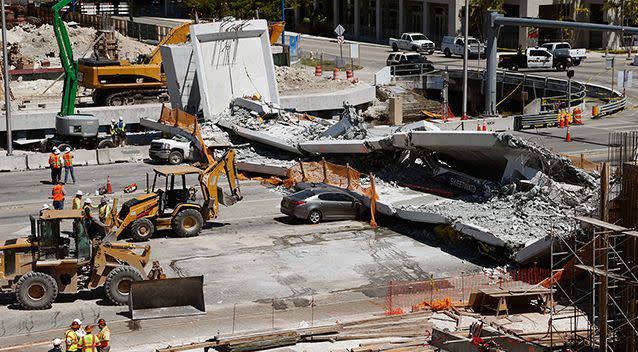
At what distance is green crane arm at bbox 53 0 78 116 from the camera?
4975 cm

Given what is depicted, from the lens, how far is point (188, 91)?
Result: 51.3 meters

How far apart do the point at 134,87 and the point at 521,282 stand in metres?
33.4

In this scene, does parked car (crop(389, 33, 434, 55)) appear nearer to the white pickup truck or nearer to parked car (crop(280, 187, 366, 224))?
the white pickup truck

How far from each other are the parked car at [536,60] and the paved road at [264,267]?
130 ft

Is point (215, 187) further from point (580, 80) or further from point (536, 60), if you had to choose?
point (536, 60)

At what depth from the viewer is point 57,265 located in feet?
86.6

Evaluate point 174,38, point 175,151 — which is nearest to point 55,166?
point 175,151

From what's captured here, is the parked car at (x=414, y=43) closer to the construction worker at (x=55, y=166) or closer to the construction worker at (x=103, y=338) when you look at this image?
the construction worker at (x=55, y=166)

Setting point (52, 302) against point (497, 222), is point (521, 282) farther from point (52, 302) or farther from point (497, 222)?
point (52, 302)

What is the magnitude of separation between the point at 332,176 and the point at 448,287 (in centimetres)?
1215

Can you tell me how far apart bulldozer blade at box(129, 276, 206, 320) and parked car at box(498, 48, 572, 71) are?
5275cm

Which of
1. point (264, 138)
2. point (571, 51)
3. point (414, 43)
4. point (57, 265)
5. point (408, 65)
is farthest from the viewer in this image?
point (414, 43)

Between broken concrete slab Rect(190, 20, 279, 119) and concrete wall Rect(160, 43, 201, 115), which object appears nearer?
broken concrete slab Rect(190, 20, 279, 119)

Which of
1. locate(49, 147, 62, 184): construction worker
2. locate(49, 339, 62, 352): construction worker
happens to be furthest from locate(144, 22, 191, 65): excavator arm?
locate(49, 339, 62, 352): construction worker
